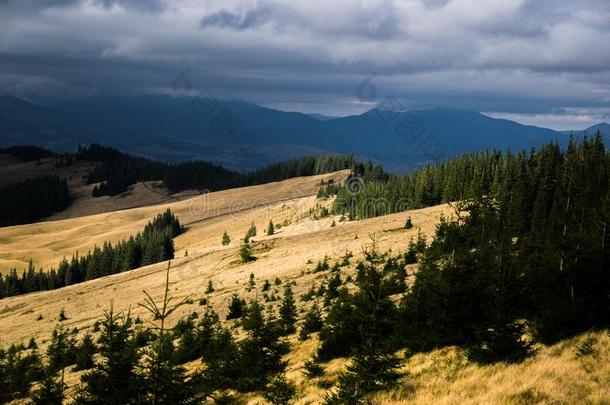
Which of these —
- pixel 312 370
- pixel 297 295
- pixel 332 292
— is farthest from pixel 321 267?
pixel 312 370

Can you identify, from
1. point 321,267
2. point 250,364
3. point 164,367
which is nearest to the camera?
point 164,367

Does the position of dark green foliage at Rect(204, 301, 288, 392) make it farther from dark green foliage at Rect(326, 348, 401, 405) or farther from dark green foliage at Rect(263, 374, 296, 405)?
dark green foliage at Rect(326, 348, 401, 405)

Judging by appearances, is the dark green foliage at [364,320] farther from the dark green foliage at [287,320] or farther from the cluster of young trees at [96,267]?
the cluster of young trees at [96,267]

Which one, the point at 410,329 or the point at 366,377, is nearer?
the point at 366,377

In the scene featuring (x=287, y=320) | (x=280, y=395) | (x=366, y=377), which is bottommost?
(x=287, y=320)

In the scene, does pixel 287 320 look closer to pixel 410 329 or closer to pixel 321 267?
pixel 410 329

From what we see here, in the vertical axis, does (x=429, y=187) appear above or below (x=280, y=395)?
above

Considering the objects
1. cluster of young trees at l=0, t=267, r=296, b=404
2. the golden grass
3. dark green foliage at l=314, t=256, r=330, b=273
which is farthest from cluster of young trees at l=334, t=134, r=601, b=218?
cluster of young trees at l=0, t=267, r=296, b=404

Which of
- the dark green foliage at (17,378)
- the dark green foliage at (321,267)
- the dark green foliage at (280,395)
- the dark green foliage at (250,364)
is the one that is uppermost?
the dark green foliage at (280,395)

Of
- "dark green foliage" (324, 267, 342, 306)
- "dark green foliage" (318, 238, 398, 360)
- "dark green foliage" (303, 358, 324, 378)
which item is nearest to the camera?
"dark green foliage" (318, 238, 398, 360)

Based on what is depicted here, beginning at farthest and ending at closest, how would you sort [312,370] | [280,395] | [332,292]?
[332,292]
[312,370]
[280,395]

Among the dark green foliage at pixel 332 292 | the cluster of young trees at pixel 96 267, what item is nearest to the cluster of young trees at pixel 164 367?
the dark green foliage at pixel 332 292

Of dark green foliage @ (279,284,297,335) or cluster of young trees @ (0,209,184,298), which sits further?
cluster of young trees @ (0,209,184,298)

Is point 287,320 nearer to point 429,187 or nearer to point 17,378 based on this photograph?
point 17,378
